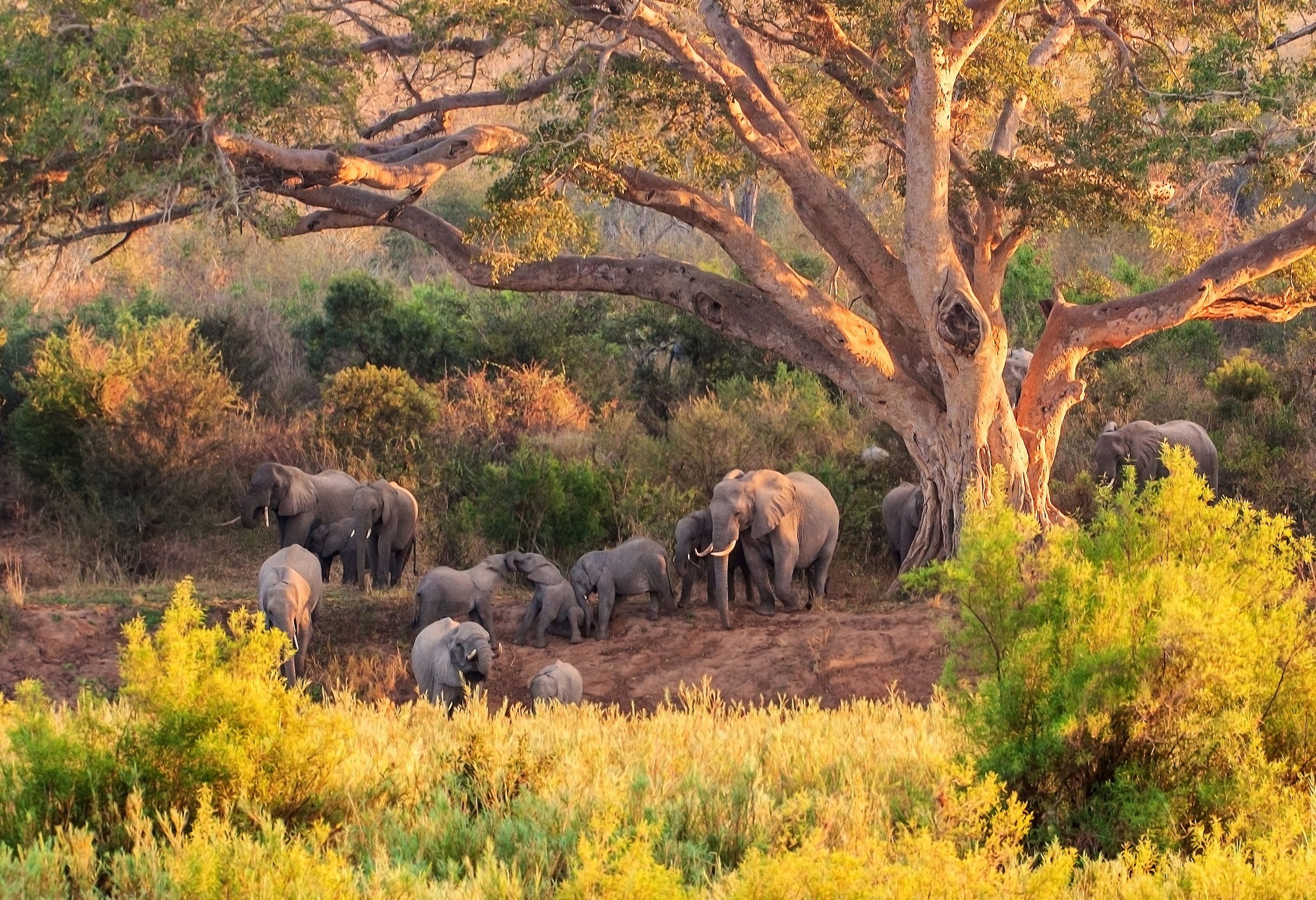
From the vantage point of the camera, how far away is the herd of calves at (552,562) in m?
11.9

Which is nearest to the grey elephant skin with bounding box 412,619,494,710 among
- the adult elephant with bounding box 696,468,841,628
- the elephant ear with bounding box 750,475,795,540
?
the adult elephant with bounding box 696,468,841,628

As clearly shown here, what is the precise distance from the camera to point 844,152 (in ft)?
57.7

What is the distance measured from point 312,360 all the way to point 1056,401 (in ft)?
41.6

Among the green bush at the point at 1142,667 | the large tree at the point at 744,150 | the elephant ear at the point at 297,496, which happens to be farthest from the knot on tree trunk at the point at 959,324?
the green bush at the point at 1142,667

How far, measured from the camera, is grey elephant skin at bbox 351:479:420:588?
50.2ft

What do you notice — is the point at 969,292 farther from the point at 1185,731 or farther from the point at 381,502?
the point at 1185,731

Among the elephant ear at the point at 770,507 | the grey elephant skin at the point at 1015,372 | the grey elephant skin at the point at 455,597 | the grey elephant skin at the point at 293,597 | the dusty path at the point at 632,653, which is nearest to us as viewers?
the grey elephant skin at the point at 293,597

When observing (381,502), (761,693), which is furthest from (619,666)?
(381,502)

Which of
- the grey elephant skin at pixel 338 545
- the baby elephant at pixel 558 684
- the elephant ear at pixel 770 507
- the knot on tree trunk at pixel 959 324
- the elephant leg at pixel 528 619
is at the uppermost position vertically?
the knot on tree trunk at pixel 959 324

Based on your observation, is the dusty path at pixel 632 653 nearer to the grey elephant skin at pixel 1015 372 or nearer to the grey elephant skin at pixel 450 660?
the grey elephant skin at pixel 450 660

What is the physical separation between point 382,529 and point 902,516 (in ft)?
15.9

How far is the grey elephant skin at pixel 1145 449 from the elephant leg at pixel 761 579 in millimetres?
3932

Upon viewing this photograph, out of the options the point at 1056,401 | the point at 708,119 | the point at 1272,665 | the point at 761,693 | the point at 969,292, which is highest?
the point at 708,119

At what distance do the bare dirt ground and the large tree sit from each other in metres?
1.55
